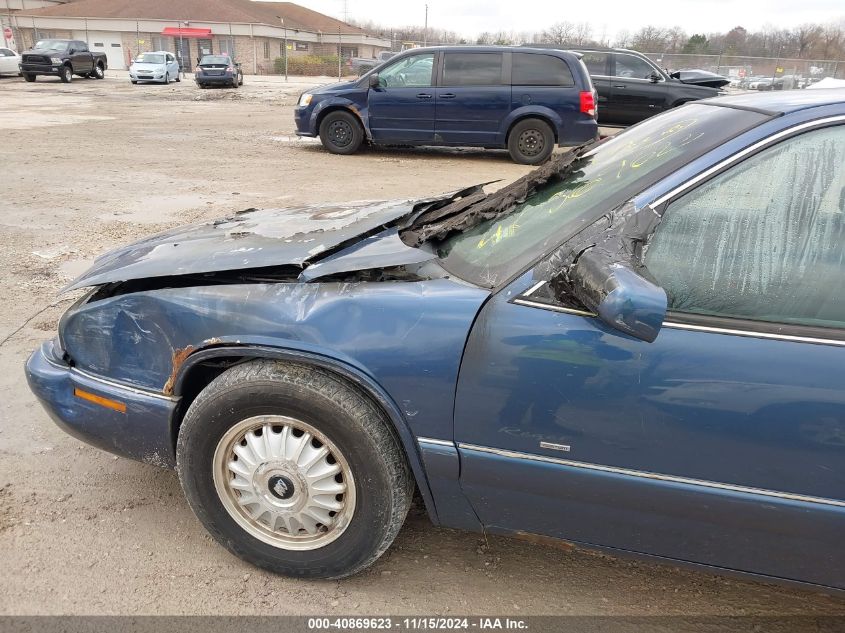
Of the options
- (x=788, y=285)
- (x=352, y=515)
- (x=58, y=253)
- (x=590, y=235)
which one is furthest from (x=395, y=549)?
(x=58, y=253)

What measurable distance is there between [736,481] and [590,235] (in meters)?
0.80

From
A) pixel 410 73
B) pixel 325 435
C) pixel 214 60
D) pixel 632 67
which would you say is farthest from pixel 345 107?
pixel 214 60

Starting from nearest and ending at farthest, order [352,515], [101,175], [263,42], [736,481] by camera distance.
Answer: [736,481] < [352,515] < [101,175] < [263,42]

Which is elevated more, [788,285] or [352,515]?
[788,285]

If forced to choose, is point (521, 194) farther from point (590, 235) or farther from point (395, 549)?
point (395, 549)

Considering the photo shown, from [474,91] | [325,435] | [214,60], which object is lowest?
[325,435]

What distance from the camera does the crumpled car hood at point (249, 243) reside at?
2.30 meters

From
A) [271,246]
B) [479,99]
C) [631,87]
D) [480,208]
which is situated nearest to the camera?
[271,246]

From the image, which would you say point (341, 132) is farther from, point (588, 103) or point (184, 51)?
point (184, 51)

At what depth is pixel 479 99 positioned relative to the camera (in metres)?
10.4

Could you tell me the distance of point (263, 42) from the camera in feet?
181

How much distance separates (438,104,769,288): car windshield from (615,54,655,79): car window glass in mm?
12033

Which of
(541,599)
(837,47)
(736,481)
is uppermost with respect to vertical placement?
(837,47)

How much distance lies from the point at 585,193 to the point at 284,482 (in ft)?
4.66
